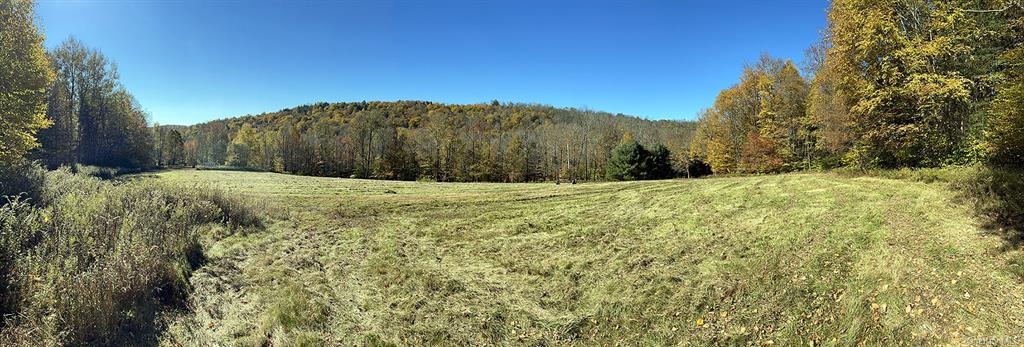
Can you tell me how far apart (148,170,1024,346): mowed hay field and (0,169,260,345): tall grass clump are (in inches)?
21.7

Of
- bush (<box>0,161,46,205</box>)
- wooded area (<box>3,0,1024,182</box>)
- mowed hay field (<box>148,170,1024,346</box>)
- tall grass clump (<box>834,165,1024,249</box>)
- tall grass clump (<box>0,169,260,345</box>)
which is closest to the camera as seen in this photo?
tall grass clump (<box>0,169,260,345</box>)

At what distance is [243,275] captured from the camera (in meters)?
8.03

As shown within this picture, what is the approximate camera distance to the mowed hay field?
521 centimetres

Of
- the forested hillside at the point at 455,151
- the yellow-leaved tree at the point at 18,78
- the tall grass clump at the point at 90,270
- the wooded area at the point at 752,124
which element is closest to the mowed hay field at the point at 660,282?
the tall grass clump at the point at 90,270

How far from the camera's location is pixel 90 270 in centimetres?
548

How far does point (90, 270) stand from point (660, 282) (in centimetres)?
889

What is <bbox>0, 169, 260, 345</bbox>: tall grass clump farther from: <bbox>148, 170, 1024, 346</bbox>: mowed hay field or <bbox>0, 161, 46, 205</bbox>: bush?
A: <bbox>0, 161, 46, 205</bbox>: bush

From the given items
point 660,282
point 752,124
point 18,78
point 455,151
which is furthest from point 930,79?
point 455,151

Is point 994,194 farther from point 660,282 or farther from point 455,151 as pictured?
point 455,151

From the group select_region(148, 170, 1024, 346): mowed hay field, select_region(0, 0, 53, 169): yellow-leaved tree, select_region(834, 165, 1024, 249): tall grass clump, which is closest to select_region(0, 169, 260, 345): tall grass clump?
Result: select_region(148, 170, 1024, 346): mowed hay field

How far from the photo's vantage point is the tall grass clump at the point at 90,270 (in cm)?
471

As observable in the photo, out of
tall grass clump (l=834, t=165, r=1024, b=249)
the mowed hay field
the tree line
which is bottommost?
the mowed hay field

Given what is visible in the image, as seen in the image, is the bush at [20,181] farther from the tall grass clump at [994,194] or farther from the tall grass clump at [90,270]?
the tall grass clump at [994,194]

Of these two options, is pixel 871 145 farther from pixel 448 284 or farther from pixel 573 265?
pixel 448 284
